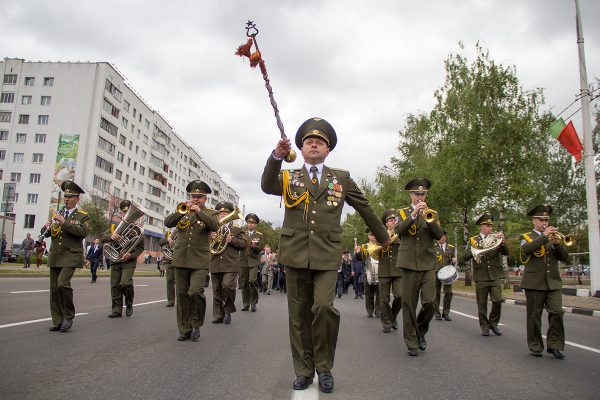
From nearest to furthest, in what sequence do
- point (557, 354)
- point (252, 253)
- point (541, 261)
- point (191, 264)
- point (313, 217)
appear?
point (313, 217) → point (557, 354) → point (541, 261) → point (191, 264) → point (252, 253)

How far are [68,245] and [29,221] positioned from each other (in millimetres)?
56338

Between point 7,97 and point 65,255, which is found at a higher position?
point 7,97

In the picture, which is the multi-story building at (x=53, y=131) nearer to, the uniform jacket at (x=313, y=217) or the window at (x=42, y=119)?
the window at (x=42, y=119)

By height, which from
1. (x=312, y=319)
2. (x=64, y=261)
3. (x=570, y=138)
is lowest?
(x=312, y=319)

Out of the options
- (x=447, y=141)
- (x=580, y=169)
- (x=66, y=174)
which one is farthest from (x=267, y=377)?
(x=66, y=174)

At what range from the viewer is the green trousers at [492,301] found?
8.91 metres

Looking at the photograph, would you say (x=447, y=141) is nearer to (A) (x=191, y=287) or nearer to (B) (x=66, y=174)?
(A) (x=191, y=287)

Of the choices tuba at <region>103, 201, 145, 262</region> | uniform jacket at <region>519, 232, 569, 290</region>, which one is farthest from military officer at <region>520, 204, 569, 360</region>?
tuba at <region>103, 201, 145, 262</region>

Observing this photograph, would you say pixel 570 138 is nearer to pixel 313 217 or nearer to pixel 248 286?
pixel 248 286

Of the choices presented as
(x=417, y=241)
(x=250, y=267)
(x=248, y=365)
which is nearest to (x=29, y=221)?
(x=250, y=267)

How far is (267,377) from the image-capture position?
481 cm

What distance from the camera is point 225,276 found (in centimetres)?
1017

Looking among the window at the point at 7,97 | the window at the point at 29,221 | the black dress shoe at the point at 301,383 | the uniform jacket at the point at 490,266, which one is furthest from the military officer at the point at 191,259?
the window at the point at 7,97

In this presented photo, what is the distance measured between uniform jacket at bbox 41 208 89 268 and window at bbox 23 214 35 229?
55.7 metres
